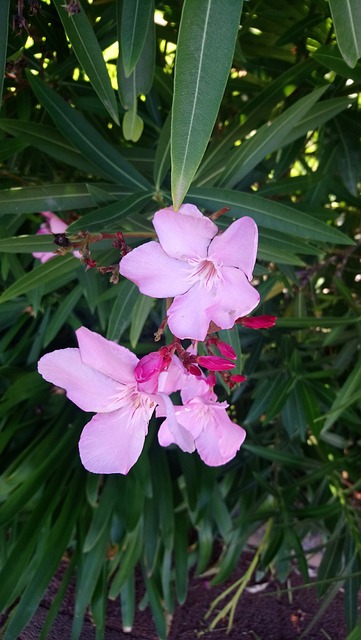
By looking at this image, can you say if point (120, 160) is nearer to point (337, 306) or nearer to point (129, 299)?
point (129, 299)

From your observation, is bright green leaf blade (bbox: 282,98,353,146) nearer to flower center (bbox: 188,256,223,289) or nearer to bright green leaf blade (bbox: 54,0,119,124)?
bright green leaf blade (bbox: 54,0,119,124)

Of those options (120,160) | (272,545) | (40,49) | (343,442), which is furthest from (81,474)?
(40,49)

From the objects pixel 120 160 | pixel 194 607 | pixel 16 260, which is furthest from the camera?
pixel 194 607

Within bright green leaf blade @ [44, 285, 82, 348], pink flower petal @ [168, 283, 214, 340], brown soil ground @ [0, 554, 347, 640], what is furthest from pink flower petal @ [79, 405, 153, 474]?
brown soil ground @ [0, 554, 347, 640]

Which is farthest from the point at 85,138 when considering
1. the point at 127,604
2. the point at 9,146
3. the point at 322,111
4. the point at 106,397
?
the point at 127,604

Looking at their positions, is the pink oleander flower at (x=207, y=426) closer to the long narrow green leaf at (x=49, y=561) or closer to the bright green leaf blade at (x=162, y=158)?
the bright green leaf blade at (x=162, y=158)

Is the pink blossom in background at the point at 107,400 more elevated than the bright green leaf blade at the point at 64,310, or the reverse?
the pink blossom in background at the point at 107,400

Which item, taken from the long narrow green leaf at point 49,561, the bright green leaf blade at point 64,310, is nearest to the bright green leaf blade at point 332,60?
the bright green leaf blade at point 64,310
